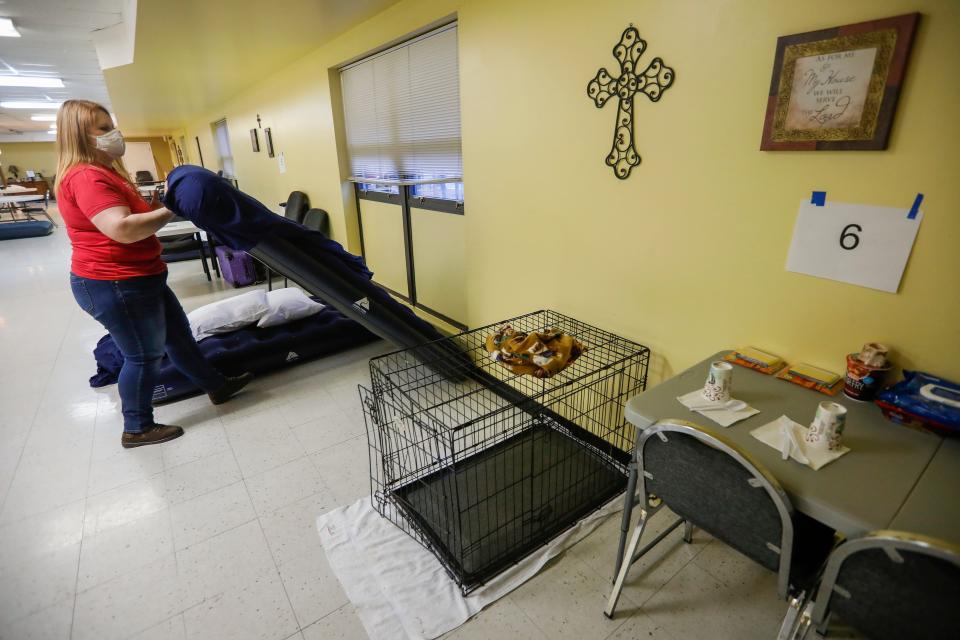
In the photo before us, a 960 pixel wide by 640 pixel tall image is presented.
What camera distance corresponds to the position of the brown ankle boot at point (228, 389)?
278 cm

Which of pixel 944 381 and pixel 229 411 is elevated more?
pixel 944 381

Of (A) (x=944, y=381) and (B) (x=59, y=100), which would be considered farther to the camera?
(B) (x=59, y=100)

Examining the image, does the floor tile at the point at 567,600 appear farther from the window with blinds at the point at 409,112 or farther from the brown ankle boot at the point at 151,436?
the window with blinds at the point at 409,112

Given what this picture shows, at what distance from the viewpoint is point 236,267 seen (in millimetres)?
4984

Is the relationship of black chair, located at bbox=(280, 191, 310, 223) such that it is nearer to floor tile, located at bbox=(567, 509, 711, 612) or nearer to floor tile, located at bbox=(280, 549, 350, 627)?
floor tile, located at bbox=(280, 549, 350, 627)

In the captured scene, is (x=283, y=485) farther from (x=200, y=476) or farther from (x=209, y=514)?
(x=200, y=476)

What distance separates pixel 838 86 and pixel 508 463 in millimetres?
1856

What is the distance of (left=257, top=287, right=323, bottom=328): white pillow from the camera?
10.7 ft

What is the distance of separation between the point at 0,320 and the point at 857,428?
6.32 m

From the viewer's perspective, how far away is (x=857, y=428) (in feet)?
4.01

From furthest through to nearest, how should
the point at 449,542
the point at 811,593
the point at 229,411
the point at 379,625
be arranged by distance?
the point at 229,411 < the point at 449,542 < the point at 379,625 < the point at 811,593

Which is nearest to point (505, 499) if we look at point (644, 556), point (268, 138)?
point (644, 556)

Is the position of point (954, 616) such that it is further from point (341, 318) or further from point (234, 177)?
point (234, 177)

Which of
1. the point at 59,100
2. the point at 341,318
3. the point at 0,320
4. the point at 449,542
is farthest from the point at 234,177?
the point at 449,542
